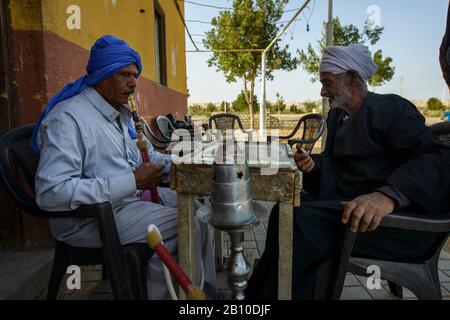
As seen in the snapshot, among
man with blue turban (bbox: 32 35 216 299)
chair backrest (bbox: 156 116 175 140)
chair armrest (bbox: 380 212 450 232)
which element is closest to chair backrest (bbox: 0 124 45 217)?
man with blue turban (bbox: 32 35 216 299)

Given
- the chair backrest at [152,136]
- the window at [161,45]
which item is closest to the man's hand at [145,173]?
the chair backrest at [152,136]

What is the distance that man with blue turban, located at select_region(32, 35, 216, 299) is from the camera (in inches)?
55.7

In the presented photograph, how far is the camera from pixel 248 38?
65.3 feet

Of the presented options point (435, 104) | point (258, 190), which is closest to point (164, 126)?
point (258, 190)

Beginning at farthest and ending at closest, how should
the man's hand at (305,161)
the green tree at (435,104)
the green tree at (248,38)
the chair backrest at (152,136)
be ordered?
1. the green tree at (435,104)
2. the green tree at (248,38)
3. the chair backrest at (152,136)
4. the man's hand at (305,161)

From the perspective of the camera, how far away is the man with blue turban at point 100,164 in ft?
4.64

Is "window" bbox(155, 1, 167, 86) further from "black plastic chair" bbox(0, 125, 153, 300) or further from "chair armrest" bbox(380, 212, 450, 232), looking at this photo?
"chair armrest" bbox(380, 212, 450, 232)

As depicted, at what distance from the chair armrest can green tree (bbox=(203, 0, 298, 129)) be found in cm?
1950

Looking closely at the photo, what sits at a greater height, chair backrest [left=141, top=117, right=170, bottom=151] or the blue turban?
the blue turban

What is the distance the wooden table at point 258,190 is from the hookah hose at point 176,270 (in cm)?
18

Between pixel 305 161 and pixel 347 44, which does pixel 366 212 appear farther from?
pixel 347 44

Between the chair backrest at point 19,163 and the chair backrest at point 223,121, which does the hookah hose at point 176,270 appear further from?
the chair backrest at point 223,121

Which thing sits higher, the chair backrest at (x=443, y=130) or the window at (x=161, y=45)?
the window at (x=161, y=45)
